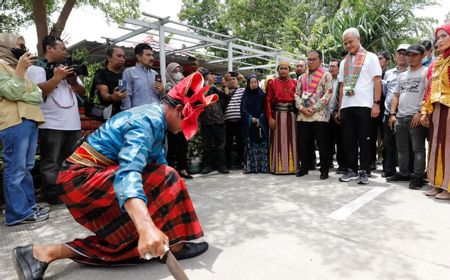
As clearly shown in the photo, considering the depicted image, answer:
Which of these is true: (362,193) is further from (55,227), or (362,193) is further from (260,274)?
(55,227)

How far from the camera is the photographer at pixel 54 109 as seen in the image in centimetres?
335

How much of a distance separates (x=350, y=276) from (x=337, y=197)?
67.5 inches

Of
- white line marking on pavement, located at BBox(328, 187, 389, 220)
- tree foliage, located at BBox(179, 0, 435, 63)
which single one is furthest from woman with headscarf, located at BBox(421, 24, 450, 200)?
tree foliage, located at BBox(179, 0, 435, 63)

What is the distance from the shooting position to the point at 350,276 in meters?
1.99

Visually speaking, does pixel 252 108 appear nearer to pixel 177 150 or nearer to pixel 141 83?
pixel 177 150

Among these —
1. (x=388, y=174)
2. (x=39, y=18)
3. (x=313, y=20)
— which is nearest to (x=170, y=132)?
(x=388, y=174)

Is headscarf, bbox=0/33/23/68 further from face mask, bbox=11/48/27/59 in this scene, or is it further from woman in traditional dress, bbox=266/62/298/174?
woman in traditional dress, bbox=266/62/298/174

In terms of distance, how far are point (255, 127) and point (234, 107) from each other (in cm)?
52

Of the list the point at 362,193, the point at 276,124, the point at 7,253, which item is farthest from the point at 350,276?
the point at 276,124

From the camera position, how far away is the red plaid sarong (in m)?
1.95

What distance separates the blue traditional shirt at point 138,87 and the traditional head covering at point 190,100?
2.15 meters

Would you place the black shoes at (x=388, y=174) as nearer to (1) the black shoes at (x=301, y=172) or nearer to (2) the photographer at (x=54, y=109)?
(1) the black shoes at (x=301, y=172)

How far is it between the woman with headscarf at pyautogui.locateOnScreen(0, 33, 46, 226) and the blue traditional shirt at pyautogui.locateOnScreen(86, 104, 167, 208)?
1.30 metres

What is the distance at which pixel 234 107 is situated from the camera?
5465mm
